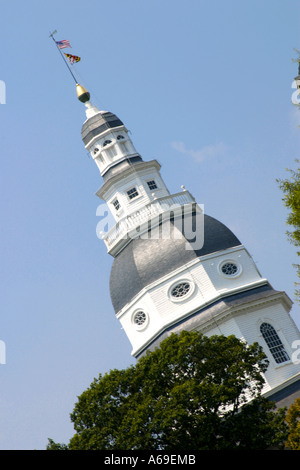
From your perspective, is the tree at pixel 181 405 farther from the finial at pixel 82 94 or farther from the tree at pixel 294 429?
the finial at pixel 82 94

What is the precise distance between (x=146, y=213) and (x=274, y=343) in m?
13.5

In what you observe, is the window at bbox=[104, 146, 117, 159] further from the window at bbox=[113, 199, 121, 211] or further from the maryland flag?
the maryland flag

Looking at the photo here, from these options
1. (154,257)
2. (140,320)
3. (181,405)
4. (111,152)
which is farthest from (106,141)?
(181,405)

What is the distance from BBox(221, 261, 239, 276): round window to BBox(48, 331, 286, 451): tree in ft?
38.7

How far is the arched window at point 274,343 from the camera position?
49469mm

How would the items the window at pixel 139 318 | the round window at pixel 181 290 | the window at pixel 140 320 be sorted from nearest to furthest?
1. the round window at pixel 181 290
2. the window at pixel 140 320
3. the window at pixel 139 318

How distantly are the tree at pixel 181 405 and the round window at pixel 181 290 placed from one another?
10870 mm

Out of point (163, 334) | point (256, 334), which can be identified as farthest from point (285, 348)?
point (163, 334)

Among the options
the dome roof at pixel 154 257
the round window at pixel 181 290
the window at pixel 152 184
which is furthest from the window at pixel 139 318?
the window at pixel 152 184

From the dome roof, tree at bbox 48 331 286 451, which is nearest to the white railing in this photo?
the dome roof

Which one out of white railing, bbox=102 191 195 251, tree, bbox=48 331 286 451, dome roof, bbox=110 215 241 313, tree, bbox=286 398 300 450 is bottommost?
tree, bbox=286 398 300 450

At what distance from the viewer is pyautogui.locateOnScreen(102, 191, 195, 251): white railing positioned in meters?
56.1
